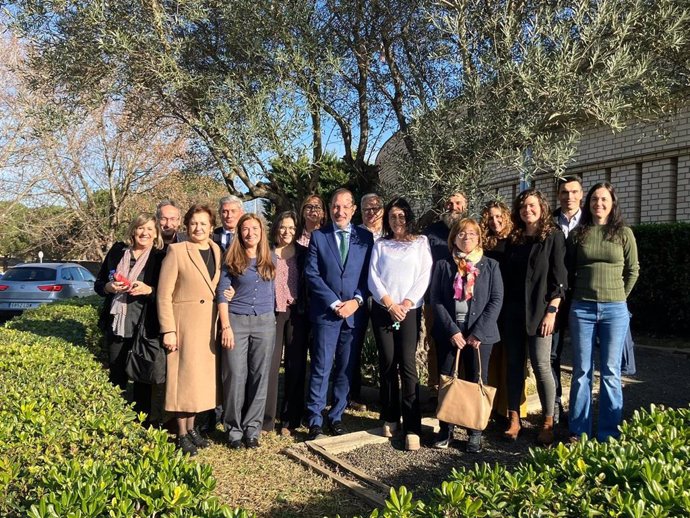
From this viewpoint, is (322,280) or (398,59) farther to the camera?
(398,59)

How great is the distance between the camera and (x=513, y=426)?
16.5 feet

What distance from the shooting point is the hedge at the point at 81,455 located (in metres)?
2.16

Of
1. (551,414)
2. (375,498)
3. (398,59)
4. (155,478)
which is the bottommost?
(375,498)

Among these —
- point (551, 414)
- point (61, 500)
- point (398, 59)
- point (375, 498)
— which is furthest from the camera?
point (398, 59)

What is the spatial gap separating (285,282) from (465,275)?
1.68 m

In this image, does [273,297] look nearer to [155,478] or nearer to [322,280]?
[322,280]

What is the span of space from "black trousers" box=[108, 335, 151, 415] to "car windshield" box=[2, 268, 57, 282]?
11.4 m

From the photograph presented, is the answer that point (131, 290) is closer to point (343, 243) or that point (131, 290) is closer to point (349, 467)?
point (343, 243)

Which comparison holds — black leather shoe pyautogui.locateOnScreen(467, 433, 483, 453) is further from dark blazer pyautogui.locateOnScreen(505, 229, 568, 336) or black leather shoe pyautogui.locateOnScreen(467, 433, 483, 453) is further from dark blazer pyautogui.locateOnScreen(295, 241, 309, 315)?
dark blazer pyautogui.locateOnScreen(295, 241, 309, 315)

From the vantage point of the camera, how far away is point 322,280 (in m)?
5.07

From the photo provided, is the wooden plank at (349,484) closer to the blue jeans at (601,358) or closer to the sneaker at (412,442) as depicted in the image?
the sneaker at (412,442)

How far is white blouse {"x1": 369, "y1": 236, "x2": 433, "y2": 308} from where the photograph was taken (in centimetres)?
491

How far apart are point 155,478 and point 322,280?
2.84 meters

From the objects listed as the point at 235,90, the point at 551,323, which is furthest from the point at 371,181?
the point at 551,323
